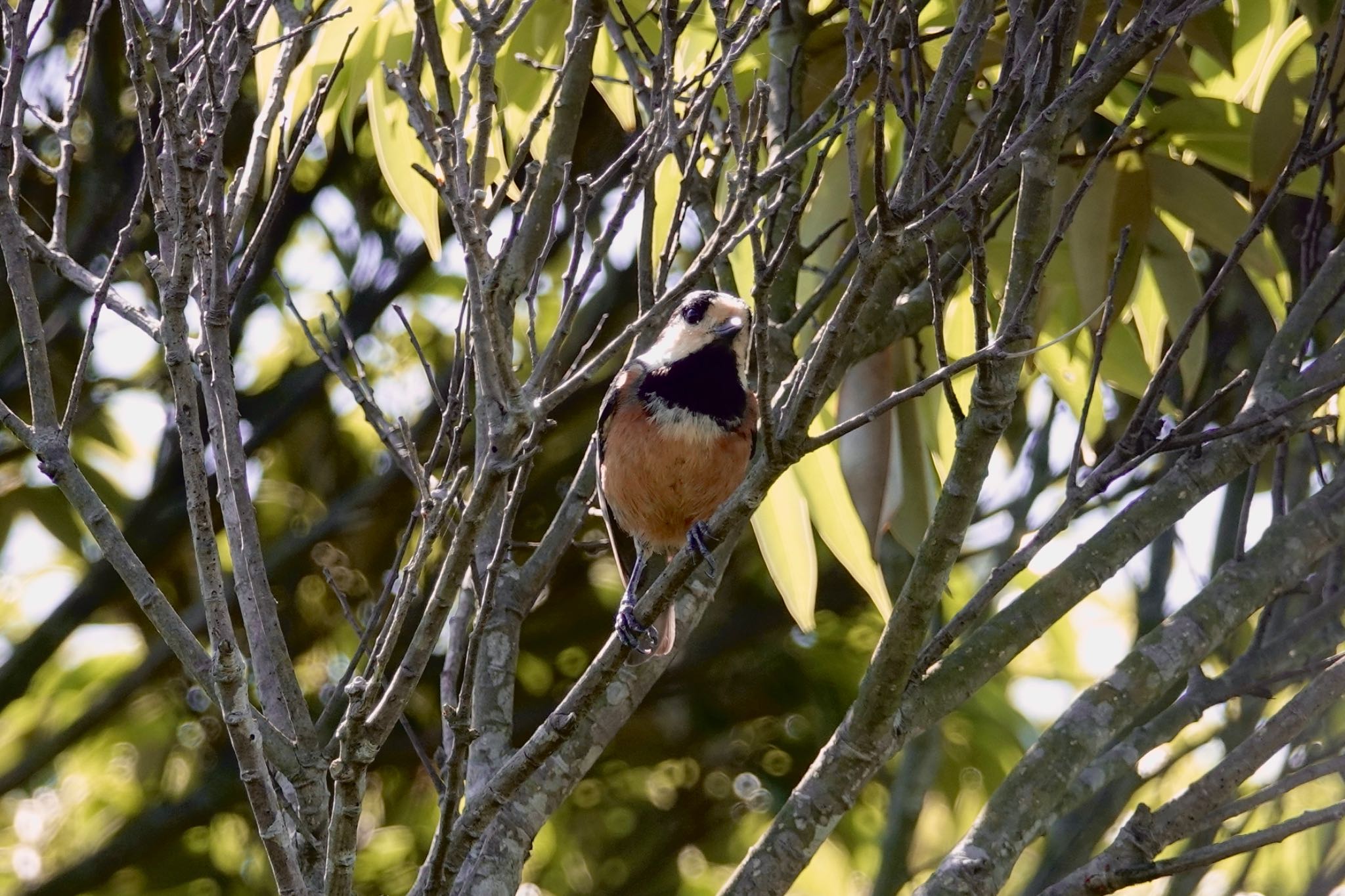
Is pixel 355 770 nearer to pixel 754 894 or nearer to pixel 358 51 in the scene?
pixel 754 894

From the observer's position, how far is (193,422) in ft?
6.83

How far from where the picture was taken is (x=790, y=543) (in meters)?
3.46

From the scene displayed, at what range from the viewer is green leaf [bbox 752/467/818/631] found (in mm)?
3395

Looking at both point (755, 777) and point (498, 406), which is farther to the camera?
point (755, 777)

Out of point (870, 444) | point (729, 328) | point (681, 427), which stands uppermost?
point (729, 328)

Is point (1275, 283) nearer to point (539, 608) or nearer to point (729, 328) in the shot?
point (729, 328)

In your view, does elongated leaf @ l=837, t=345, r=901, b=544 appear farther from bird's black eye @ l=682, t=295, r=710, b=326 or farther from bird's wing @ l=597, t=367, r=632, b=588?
bird's wing @ l=597, t=367, r=632, b=588

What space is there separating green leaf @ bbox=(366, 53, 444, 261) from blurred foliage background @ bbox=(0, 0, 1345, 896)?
0.03 m

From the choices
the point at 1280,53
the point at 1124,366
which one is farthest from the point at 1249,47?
the point at 1124,366

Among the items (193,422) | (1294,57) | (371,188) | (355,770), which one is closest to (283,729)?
(355,770)

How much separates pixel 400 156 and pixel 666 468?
1057 mm

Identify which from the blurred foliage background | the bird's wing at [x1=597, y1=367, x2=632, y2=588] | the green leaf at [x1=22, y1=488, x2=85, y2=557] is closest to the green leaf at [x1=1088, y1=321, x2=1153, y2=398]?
the blurred foliage background

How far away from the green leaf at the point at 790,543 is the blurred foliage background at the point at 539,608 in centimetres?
41

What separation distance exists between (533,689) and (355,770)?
11.6 feet
